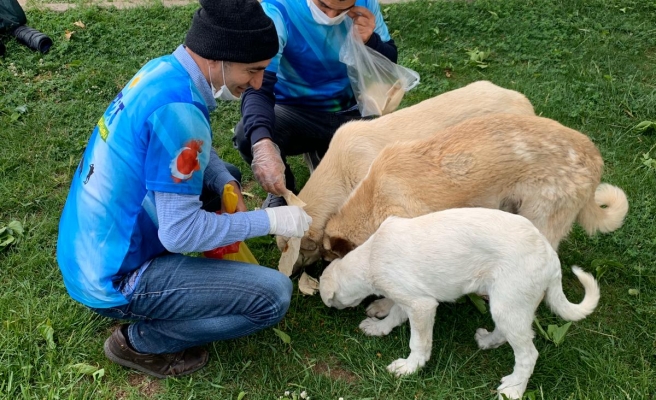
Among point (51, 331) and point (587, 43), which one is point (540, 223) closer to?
point (51, 331)

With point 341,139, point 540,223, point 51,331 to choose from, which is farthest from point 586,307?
point 51,331

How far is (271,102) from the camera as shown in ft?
13.4

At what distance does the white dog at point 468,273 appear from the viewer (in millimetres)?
2766

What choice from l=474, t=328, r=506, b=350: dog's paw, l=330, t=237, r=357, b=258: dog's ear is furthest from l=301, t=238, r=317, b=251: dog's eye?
l=474, t=328, r=506, b=350: dog's paw

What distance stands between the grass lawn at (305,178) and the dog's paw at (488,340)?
0.17 ft

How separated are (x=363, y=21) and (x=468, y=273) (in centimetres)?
220

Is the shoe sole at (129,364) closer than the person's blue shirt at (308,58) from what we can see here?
Yes

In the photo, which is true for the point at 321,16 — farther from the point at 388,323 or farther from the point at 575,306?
the point at 575,306

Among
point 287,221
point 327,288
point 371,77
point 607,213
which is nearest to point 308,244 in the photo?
point 327,288

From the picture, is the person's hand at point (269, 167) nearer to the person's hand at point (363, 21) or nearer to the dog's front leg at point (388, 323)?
the dog's front leg at point (388, 323)

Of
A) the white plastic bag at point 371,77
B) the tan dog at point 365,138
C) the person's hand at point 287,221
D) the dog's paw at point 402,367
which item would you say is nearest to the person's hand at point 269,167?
the tan dog at point 365,138

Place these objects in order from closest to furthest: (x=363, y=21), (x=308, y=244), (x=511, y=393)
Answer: (x=511, y=393)
(x=308, y=244)
(x=363, y=21)

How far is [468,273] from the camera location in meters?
2.91

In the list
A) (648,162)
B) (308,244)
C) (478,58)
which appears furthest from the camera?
(478,58)
